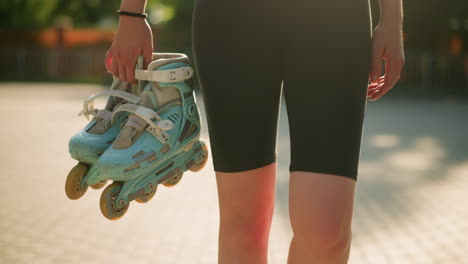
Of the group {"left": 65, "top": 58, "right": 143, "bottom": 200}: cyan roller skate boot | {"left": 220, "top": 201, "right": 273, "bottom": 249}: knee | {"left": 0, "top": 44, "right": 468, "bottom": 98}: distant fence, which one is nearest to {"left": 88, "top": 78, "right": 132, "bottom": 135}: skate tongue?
{"left": 65, "top": 58, "right": 143, "bottom": 200}: cyan roller skate boot

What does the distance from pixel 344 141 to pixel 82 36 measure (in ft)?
84.0

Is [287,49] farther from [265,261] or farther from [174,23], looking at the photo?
[174,23]

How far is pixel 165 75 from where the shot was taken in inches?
69.7

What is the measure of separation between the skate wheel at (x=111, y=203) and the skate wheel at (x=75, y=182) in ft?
0.41

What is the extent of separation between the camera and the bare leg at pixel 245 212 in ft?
5.19

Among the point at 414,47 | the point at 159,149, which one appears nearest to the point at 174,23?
the point at 414,47

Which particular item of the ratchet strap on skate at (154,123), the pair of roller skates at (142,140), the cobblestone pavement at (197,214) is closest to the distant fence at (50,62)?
the cobblestone pavement at (197,214)

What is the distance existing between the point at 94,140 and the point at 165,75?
0.31m

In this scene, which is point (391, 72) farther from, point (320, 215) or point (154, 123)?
point (154, 123)

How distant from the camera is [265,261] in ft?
5.55

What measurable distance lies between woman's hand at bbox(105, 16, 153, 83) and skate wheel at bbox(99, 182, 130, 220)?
0.35 meters

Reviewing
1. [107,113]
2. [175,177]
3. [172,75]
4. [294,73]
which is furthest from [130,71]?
[294,73]

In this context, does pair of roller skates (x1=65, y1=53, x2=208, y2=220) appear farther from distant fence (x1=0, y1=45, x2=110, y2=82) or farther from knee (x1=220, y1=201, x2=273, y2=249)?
distant fence (x1=0, y1=45, x2=110, y2=82)

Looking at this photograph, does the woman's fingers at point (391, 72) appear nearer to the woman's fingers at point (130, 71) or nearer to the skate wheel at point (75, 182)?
the woman's fingers at point (130, 71)
